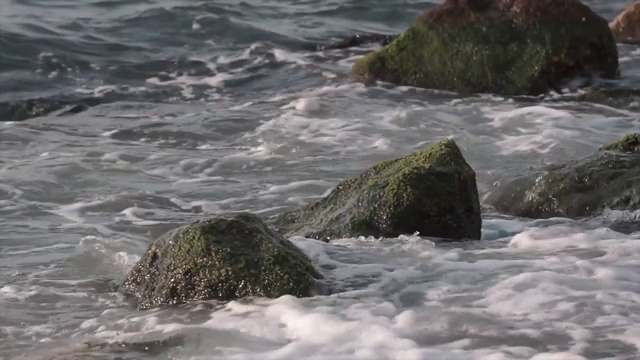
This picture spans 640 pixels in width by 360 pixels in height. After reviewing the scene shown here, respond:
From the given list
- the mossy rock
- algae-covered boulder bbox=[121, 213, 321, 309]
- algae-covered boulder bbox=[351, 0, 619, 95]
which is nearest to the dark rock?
algae-covered boulder bbox=[351, 0, 619, 95]

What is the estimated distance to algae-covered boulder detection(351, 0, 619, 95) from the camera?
35.1ft

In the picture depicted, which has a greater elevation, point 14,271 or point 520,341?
point 520,341

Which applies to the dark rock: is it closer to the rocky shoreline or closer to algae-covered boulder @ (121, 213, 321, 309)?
the rocky shoreline

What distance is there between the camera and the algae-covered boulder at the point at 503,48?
10711mm

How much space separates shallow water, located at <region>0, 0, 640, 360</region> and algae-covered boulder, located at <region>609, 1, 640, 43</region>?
0.76m

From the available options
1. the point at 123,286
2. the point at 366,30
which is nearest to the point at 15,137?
the point at 123,286

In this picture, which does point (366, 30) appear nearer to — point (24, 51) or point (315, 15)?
point (315, 15)

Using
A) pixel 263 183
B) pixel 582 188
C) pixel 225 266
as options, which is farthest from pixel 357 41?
pixel 225 266

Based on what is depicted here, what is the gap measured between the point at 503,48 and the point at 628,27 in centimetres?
304

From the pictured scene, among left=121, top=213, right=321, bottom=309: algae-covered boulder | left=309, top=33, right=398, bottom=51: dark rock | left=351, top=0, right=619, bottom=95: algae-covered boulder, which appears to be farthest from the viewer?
left=309, top=33, right=398, bottom=51: dark rock

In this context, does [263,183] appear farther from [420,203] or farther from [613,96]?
[613,96]

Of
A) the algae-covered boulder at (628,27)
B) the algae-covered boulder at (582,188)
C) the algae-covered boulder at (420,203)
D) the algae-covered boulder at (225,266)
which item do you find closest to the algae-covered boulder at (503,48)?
the algae-covered boulder at (628,27)

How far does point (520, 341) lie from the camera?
4.41 metres

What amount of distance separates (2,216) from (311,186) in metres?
2.18
